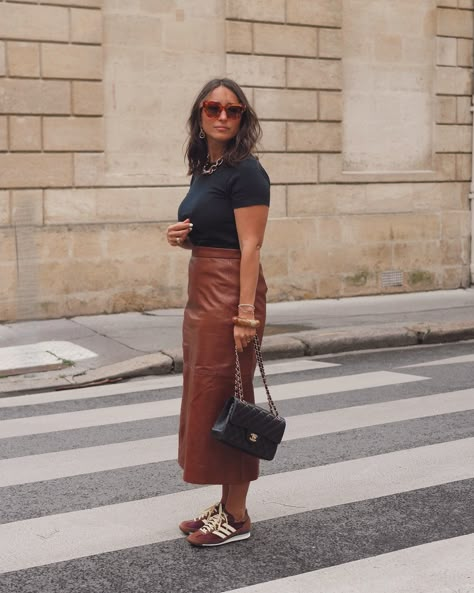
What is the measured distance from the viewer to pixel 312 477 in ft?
17.7

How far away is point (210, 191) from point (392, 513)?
174 centimetres

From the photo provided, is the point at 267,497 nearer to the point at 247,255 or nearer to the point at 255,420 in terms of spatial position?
the point at 255,420

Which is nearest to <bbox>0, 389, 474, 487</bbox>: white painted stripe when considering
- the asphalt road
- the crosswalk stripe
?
the asphalt road

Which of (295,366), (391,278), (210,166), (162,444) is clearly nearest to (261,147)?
(391,278)

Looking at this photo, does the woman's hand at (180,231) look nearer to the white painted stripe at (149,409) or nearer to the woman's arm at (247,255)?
the woman's arm at (247,255)

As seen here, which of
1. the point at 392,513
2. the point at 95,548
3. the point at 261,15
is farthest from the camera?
the point at 261,15

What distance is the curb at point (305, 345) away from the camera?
8516 mm

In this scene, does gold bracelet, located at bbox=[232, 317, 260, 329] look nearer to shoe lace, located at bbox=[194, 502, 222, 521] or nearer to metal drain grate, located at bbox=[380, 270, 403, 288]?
shoe lace, located at bbox=[194, 502, 222, 521]

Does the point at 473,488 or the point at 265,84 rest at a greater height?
the point at 265,84

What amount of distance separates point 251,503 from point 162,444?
1365 mm

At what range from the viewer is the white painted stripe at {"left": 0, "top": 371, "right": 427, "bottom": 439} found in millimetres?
6828

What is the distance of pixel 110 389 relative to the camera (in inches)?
325

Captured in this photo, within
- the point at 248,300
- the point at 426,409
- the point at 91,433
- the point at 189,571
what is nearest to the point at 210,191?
the point at 248,300

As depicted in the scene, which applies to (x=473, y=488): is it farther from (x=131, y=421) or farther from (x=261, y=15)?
(x=261, y=15)
